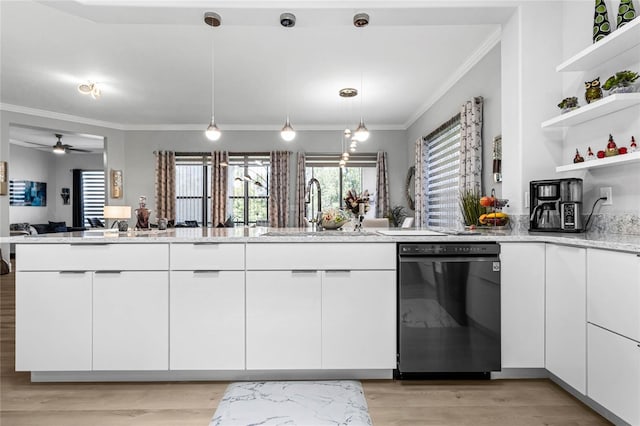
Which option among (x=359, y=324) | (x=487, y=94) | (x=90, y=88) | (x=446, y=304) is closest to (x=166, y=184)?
(x=90, y=88)

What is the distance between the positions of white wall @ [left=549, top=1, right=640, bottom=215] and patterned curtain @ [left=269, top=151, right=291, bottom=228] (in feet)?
18.6

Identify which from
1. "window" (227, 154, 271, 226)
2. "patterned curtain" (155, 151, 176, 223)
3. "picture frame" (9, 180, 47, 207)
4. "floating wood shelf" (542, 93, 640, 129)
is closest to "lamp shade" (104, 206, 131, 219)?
"patterned curtain" (155, 151, 176, 223)

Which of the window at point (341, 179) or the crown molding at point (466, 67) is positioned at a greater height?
the crown molding at point (466, 67)

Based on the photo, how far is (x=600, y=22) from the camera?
88.4 inches

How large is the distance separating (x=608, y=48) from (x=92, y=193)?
12428 mm

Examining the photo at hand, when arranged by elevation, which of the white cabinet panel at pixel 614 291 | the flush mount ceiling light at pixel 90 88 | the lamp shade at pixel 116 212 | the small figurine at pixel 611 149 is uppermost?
the flush mount ceiling light at pixel 90 88

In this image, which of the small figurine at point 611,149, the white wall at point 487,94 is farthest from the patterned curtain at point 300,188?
the small figurine at point 611,149

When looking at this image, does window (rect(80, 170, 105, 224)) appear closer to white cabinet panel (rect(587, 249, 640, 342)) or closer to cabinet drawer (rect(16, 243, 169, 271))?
cabinet drawer (rect(16, 243, 169, 271))

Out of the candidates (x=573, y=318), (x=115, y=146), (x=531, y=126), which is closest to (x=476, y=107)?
(x=531, y=126)

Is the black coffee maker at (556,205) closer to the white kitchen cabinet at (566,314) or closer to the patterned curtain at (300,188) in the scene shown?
the white kitchen cabinet at (566,314)

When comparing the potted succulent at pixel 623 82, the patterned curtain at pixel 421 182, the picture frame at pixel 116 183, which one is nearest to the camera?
the potted succulent at pixel 623 82

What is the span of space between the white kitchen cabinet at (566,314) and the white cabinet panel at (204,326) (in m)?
1.84

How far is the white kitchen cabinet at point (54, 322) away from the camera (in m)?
2.26

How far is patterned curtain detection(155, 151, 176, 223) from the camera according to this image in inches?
307
